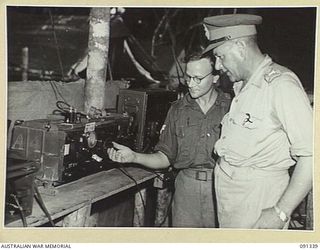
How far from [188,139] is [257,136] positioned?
0.47 meters

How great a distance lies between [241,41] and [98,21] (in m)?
0.72

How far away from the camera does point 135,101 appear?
5.83 feet

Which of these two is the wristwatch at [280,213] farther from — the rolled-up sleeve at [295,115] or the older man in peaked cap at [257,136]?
the rolled-up sleeve at [295,115]

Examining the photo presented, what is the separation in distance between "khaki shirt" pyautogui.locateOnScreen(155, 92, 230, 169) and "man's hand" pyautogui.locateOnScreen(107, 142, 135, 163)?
138 mm

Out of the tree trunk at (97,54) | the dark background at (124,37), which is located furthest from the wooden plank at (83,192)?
the dark background at (124,37)

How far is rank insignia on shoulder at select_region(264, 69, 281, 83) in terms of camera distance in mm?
1080

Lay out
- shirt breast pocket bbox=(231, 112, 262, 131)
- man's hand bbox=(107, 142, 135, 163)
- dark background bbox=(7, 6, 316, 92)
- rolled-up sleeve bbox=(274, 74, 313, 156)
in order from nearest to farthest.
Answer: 1. rolled-up sleeve bbox=(274, 74, 313, 156)
2. shirt breast pocket bbox=(231, 112, 262, 131)
3. man's hand bbox=(107, 142, 135, 163)
4. dark background bbox=(7, 6, 316, 92)

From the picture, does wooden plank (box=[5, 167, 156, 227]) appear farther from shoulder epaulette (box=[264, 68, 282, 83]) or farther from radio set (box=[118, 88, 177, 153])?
shoulder epaulette (box=[264, 68, 282, 83])

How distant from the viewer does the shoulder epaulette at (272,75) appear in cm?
108

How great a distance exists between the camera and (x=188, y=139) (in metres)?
1.57

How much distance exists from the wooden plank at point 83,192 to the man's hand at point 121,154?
4.4 inches

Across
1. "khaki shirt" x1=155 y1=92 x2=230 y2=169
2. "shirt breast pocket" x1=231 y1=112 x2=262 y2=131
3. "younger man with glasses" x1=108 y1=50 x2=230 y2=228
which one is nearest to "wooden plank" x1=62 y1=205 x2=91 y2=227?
"younger man with glasses" x1=108 y1=50 x2=230 y2=228

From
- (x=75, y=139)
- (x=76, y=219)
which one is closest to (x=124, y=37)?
(x=75, y=139)

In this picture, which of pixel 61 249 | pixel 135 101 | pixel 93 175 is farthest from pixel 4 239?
pixel 135 101
